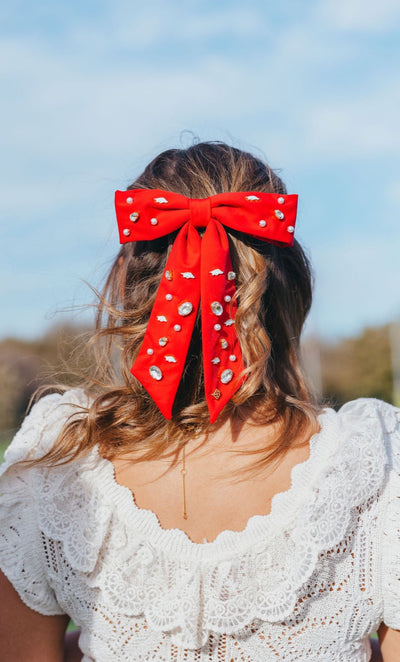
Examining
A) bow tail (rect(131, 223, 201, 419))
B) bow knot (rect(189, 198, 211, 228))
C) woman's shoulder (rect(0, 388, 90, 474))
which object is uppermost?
bow knot (rect(189, 198, 211, 228))

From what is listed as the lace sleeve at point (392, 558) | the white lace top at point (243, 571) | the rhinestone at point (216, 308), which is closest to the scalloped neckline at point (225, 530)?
the white lace top at point (243, 571)

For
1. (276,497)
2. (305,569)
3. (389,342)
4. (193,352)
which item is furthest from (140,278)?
(389,342)

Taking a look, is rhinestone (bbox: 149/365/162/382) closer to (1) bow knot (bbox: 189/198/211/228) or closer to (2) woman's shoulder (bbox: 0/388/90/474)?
A: (2) woman's shoulder (bbox: 0/388/90/474)

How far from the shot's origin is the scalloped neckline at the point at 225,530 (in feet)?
4.33

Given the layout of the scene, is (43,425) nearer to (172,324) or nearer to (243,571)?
(172,324)

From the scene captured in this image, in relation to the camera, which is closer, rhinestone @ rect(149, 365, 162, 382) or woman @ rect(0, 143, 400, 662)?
woman @ rect(0, 143, 400, 662)

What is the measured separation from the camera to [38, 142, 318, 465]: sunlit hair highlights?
1.44 meters

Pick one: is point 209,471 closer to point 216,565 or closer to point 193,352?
point 216,565

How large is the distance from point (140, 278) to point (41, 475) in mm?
483

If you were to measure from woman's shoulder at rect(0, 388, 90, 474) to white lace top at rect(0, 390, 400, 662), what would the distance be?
160 millimetres

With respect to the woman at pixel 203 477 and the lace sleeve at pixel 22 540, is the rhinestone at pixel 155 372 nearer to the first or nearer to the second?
the woman at pixel 203 477

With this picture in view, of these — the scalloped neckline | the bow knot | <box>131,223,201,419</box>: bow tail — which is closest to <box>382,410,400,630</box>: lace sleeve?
the scalloped neckline

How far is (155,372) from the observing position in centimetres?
145

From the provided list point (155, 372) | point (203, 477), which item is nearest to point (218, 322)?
point (155, 372)
